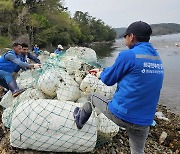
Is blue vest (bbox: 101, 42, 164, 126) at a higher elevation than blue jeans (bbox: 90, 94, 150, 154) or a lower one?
higher

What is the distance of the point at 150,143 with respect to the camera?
18.5ft

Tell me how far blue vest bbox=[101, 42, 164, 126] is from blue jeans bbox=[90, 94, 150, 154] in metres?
0.08

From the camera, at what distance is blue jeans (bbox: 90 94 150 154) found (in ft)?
10.2

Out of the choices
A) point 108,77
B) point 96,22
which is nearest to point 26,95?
point 108,77

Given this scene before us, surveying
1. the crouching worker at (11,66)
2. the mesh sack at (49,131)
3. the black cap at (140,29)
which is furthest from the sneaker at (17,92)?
the black cap at (140,29)

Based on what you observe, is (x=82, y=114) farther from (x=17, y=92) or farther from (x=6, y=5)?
(x=6, y=5)

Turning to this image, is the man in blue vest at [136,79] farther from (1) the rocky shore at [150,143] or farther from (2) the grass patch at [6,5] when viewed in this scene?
(2) the grass patch at [6,5]

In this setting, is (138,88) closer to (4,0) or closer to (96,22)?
(4,0)

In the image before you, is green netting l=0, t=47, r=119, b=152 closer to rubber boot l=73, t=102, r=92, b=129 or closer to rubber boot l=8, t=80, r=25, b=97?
rubber boot l=73, t=102, r=92, b=129

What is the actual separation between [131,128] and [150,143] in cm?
267

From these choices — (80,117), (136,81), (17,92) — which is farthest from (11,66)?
(136,81)

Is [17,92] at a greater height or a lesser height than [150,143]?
greater

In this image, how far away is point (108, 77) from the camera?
308 cm

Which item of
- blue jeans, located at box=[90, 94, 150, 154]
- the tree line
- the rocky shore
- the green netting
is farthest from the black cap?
the tree line
